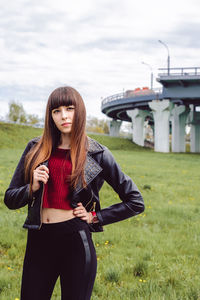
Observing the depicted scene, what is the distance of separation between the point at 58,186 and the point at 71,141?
0.34 metres

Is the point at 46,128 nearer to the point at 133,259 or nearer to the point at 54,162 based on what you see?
the point at 54,162

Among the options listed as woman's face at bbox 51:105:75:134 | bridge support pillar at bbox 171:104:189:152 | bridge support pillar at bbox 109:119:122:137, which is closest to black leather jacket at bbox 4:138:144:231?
woman's face at bbox 51:105:75:134

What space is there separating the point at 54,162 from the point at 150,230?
206 inches

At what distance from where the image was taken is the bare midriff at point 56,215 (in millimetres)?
2594

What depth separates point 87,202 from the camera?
8.82 ft

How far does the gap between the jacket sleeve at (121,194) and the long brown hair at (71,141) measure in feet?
0.71

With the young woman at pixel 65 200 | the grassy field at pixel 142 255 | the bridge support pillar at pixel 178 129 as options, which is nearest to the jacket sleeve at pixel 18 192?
the young woman at pixel 65 200

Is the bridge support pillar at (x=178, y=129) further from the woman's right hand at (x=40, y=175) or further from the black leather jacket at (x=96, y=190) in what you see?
the woman's right hand at (x=40, y=175)

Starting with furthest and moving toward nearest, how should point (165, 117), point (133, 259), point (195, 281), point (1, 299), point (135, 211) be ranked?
point (165, 117)
point (133, 259)
point (195, 281)
point (1, 299)
point (135, 211)

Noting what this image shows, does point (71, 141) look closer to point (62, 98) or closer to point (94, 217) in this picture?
point (62, 98)

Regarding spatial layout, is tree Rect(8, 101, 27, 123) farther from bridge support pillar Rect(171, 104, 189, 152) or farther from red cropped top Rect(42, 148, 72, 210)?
red cropped top Rect(42, 148, 72, 210)

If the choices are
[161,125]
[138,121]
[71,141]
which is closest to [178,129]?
[161,125]

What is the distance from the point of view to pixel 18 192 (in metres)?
2.62

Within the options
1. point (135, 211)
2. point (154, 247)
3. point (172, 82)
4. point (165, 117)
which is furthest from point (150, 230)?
point (165, 117)
